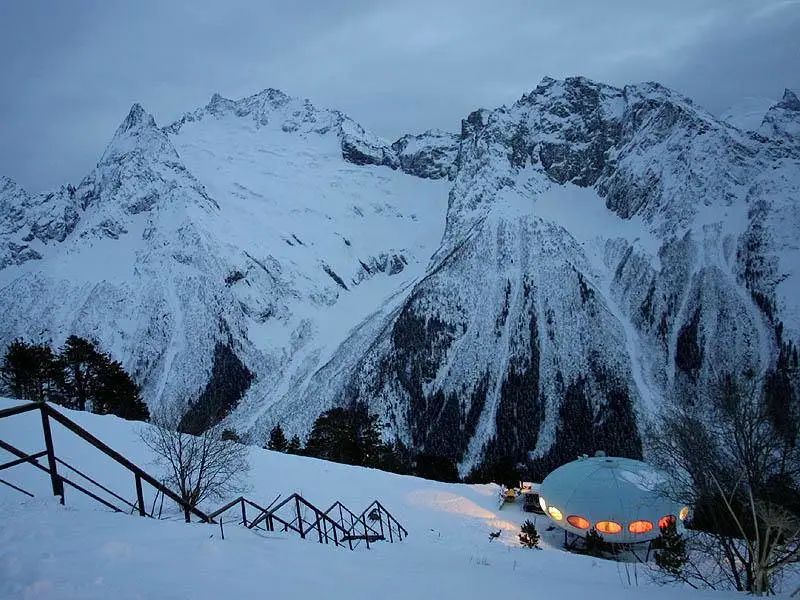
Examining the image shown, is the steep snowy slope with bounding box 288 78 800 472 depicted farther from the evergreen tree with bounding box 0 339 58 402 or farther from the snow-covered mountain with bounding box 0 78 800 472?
the evergreen tree with bounding box 0 339 58 402

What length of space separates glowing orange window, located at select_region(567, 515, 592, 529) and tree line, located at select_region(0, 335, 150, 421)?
125 ft

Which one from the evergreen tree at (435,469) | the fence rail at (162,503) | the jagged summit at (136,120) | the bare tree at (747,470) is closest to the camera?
the fence rail at (162,503)

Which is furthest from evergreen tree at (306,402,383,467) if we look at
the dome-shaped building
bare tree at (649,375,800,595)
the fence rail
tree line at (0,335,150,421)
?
bare tree at (649,375,800,595)

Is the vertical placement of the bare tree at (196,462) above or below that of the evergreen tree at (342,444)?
above

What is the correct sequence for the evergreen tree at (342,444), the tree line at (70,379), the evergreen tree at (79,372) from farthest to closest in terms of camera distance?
the evergreen tree at (342,444), the evergreen tree at (79,372), the tree line at (70,379)

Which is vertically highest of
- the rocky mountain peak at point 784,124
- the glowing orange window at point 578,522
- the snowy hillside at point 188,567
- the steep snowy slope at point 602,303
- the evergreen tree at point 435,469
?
the rocky mountain peak at point 784,124

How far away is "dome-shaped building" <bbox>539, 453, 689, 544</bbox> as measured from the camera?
29.9 metres

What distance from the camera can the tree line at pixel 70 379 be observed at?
4281cm

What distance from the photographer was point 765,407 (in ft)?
50.5

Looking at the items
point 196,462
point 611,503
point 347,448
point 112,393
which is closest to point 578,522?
point 611,503

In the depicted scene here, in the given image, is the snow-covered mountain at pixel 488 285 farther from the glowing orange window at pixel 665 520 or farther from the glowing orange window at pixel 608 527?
the glowing orange window at pixel 608 527

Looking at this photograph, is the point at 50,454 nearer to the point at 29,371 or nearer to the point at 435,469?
the point at 29,371

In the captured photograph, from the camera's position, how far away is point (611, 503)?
101 feet

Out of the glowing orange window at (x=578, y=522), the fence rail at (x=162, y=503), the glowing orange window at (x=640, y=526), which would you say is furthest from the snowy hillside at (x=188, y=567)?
the glowing orange window at (x=578, y=522)
